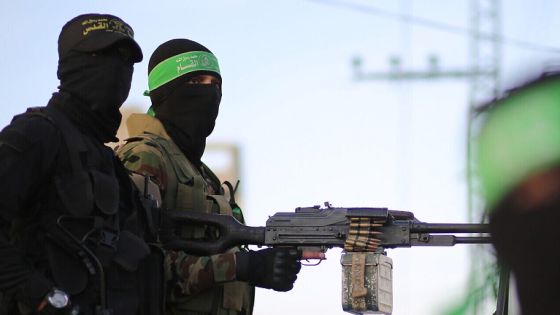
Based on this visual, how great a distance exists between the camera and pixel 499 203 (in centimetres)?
100

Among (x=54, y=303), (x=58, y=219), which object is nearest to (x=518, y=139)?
(x=54, y=303)

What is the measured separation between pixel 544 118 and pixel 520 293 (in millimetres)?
178

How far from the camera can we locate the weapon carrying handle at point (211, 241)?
15.0 feet

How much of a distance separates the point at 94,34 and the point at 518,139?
3097 millimetres

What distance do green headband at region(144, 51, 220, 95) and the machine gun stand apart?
784 millimetres

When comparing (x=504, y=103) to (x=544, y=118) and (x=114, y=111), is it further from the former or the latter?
(x=114, y=111)

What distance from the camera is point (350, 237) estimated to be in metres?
4.75

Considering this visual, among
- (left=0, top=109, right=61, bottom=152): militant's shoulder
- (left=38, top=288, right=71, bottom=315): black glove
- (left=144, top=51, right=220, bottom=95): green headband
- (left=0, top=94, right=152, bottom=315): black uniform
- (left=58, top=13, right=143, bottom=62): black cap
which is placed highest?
(left=144, top=51, right=220, bottom=95): green headband

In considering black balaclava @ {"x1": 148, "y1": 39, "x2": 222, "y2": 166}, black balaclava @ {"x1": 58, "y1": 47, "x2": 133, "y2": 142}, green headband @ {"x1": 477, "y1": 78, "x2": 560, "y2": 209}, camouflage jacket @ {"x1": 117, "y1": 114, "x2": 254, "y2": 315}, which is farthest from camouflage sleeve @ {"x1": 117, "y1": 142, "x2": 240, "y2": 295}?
green headband @ {"x1": 477, "y1": 78, "x2": 560, "y2": 209}

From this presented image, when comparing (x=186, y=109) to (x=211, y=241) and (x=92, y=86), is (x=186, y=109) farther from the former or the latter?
(x=92, y=86)

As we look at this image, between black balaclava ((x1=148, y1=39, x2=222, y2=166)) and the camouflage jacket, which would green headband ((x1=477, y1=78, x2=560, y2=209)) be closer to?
the camouflage jacket

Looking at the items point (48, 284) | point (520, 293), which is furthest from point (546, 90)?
point (48, 284)

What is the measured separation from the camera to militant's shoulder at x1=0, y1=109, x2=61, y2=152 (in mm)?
3467

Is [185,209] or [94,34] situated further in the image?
[185,209]
